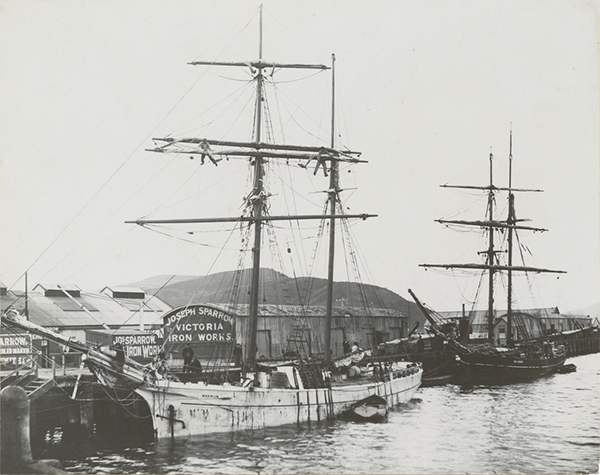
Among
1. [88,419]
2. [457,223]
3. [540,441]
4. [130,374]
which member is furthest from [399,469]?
[457,223]

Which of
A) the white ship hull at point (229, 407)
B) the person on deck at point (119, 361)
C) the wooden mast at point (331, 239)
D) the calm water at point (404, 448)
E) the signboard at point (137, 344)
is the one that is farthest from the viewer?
the signboard at point (137, 344)

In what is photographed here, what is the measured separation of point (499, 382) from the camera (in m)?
38.4

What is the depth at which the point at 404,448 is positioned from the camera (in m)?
18.6

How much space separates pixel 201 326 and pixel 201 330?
23cm

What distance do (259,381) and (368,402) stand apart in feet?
16.1

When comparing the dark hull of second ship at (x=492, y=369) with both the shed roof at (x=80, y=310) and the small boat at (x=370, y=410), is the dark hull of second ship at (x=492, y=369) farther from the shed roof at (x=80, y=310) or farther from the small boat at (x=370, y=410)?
the shed roof at (x=80, y=310)

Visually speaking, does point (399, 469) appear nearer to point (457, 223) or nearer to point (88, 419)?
point (88, 419)

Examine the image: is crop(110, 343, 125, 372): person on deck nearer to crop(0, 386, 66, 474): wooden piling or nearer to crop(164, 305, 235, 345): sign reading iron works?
crop(0, 386, 66, 474): wooden piling

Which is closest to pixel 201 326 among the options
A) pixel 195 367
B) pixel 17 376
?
pixel 195 367

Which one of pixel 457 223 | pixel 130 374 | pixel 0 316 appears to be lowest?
pixel 130 374

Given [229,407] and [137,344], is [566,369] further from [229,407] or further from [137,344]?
[229,407]

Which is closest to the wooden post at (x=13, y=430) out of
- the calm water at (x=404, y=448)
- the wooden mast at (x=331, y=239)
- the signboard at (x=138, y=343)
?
the calm water at (x=404, y=448)

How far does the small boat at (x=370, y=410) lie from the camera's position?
2395cm

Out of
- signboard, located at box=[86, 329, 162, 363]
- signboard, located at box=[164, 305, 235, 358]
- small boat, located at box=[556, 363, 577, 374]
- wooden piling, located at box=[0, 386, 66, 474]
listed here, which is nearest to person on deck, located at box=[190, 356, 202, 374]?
signboard, located at box=[86, 329, 162, 363]
